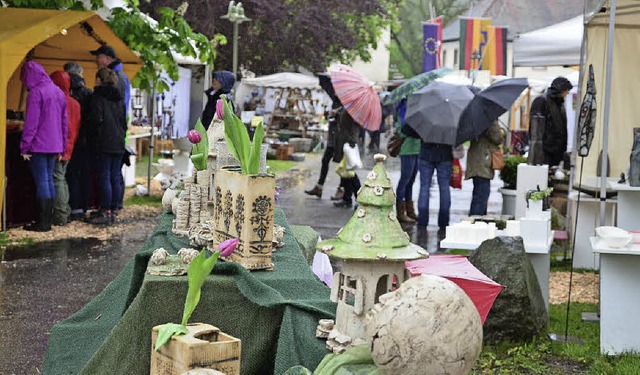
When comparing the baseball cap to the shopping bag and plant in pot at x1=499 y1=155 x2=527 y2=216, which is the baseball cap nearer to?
the shopping bag

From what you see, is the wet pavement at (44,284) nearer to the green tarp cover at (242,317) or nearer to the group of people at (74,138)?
the group of people at (74,138)

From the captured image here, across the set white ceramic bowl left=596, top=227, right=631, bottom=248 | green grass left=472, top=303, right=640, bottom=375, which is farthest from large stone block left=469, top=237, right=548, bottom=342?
white ceramic bowl left=596, top=227, right=631, bottom=248

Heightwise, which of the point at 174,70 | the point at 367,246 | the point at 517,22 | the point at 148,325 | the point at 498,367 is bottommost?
the point at 498,367

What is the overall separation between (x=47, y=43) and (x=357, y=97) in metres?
4.30

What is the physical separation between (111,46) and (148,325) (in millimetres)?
9515

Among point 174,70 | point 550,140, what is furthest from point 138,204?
point 550,140

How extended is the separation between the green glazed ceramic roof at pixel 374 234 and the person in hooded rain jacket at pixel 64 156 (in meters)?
8.30

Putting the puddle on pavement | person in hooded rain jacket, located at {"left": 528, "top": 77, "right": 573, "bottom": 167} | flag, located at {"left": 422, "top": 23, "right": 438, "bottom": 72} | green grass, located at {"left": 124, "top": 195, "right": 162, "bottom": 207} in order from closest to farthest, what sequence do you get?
the puddle on pavement
person in hooded rain jacket, located at {"left": 528, "top": 77, "right": 573, "bottom": 167}
green grass, located at {"left": 124, "top": 195, "right": 162, "bottom": 207}
flag, located at {"left": 422, "top": 23, "right": 438, "bottom": 72}

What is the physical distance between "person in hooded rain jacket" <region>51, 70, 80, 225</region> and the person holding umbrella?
4796 mm

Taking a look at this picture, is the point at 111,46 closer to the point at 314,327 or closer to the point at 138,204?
the point at 138,204

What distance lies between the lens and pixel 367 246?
420 centimetres

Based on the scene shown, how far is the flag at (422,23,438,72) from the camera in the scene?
29938 mm

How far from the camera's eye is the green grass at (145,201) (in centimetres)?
1474

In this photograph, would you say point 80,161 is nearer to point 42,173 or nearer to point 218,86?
point 42,173
